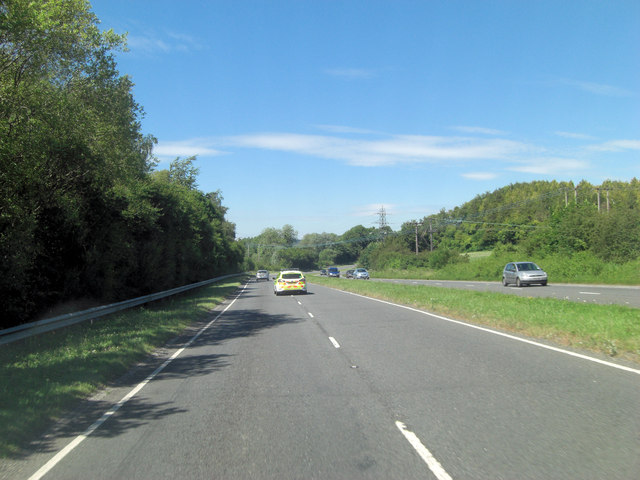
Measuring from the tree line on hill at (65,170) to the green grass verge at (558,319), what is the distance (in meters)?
12.6

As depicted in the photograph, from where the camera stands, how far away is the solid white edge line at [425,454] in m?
4.39

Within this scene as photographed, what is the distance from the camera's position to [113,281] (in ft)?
67.4

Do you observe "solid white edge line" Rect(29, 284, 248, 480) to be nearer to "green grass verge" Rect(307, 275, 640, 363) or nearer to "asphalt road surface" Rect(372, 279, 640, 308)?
"green grass verge" Rect(307, 275, 640, 363)

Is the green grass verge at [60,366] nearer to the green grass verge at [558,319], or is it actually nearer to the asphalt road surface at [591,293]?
the green grass verge at [558,319]

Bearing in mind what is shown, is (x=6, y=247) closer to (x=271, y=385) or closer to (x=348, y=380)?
(x=271, y=385)

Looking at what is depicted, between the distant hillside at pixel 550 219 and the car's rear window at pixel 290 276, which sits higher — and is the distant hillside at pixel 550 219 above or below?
above

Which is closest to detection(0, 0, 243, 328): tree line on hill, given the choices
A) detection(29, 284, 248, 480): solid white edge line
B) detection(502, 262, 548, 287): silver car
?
detection(29, 284, 248, 480): solid white edge line

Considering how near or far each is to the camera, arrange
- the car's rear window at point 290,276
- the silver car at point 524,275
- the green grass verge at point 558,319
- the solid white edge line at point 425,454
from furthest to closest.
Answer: the car's rear window at point 290,276
the silver car at point 524,275
the green grass verge at point 558,319
the solid white edge line at point 425,454

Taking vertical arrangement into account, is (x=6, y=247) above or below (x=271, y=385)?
above

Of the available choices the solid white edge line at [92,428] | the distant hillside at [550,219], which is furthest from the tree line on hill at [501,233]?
the solid white edge line at [92,428]

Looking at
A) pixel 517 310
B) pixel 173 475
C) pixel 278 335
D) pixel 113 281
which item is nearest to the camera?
pixel 173 475

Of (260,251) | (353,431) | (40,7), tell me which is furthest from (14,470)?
(260,251)

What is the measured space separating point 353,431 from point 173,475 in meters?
1.95

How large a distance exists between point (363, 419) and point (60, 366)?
619cm
